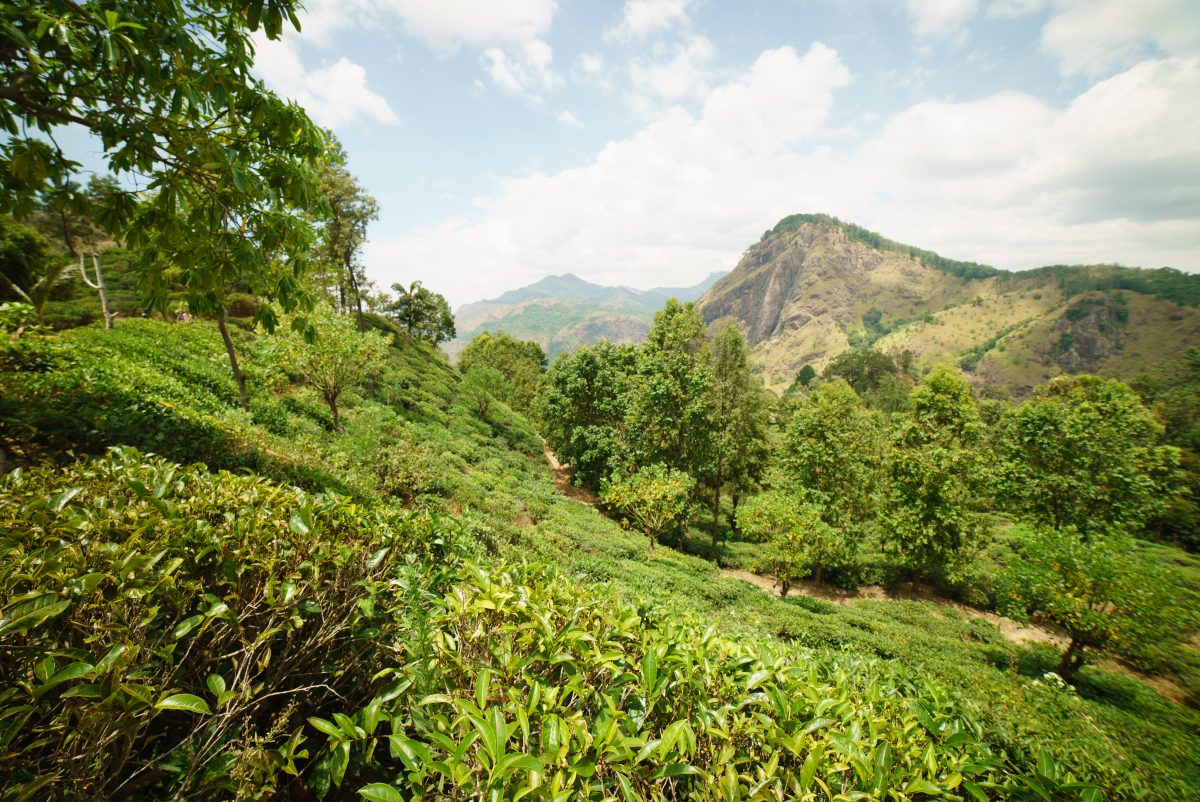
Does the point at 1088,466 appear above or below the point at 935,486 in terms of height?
above

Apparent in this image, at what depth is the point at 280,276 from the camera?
414 cm

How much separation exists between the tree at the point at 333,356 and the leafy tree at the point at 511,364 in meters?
36.0

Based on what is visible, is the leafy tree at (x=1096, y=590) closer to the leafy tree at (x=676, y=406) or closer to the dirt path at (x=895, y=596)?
the dirt path at (x=895, y=596)

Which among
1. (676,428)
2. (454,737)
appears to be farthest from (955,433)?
(454,737)

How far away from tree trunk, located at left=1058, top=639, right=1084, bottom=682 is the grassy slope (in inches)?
19.5

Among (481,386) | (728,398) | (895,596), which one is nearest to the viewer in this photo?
(895,596)

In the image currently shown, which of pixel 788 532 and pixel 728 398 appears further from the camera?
pixel 728 398

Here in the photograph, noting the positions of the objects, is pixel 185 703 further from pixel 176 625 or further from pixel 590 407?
pixel 590 407

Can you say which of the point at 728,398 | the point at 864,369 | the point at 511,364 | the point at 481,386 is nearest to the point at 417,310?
the point at 511,364

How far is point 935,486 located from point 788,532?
29.3 feet

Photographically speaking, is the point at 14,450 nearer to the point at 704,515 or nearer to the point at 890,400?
the point at 704,515

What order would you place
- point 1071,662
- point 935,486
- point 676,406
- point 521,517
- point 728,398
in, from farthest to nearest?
1. point 728,398
2. point 676,406
3. point 935,486
4. point 521,517
5. point 1071,662

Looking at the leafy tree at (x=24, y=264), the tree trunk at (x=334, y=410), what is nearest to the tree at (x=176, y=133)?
the tree trunk at (x=334, y=410)

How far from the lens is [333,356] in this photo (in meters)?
14.0
